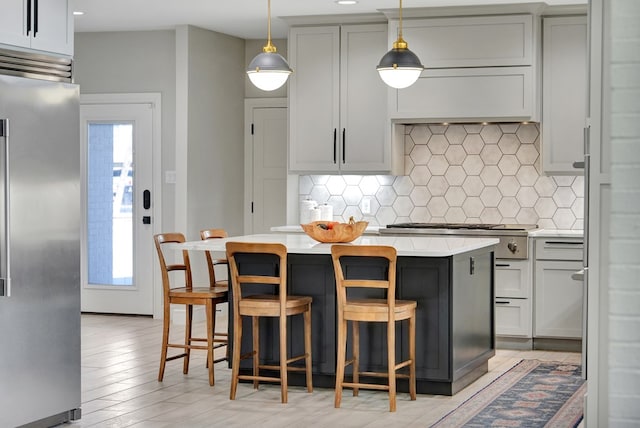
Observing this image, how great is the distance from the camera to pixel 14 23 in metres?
4.66

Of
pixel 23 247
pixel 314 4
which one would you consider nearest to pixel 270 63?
pixel 314 4

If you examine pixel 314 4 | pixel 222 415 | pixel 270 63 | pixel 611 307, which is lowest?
pixel 222 415

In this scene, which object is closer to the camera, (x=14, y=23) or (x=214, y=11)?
(x=14, y=23)

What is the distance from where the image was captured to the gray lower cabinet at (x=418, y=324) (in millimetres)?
5586

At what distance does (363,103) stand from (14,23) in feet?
12.2

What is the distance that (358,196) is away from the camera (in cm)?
826

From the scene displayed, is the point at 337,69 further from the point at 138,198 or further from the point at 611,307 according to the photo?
the point at 611,307

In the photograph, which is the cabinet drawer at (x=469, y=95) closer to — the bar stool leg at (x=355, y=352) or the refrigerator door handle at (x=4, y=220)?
the bar stool leg at (x=355, y=352)

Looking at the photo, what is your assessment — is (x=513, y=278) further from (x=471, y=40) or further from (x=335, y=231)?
(x=335, y=231)

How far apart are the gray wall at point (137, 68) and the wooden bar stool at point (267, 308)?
10.3 ft

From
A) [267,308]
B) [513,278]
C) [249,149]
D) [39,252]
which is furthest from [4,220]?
[249,149]

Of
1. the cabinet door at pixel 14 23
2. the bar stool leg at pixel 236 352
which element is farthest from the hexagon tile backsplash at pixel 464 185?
the cabinet door at pixel 14 23

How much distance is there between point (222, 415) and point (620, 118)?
271 centimetres

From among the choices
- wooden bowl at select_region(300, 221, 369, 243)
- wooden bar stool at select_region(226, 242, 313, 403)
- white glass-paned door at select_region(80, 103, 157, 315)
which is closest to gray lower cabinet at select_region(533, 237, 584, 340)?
wooden bowl at select_region(300, 221, 369, 243)
